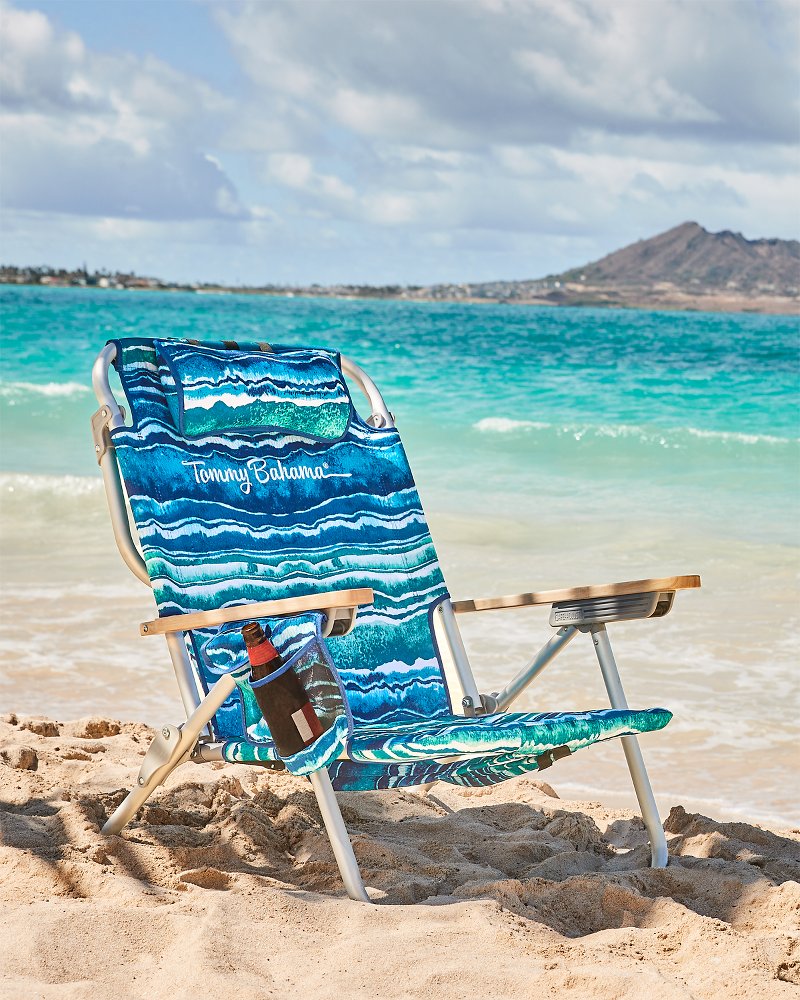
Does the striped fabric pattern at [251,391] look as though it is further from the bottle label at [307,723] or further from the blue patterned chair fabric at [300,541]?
the bottle label at [307,723]

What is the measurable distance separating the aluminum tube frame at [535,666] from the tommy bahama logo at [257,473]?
810mm

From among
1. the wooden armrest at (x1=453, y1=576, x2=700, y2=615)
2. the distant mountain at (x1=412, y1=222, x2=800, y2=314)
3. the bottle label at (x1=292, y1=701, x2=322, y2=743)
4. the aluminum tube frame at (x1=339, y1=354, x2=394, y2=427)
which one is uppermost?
the distant mountain at (x1=412, y1=222, x2=800, y2=314)

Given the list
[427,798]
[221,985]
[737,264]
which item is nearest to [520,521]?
[427,798]

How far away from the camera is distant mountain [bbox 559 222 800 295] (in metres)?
54.9

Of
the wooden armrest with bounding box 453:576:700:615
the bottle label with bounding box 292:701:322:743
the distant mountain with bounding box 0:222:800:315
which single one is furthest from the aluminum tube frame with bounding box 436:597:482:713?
the distant mountain with bounding box 0:222:800:315

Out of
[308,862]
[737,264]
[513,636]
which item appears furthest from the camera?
[737,264]

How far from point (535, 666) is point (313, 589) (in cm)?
67

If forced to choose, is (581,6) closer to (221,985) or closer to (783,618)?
(783,618)

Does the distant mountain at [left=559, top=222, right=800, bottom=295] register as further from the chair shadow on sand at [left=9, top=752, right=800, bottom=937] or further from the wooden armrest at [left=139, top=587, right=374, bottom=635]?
the wooden armrest at [left=139, top=587, right=374, bottom=635]

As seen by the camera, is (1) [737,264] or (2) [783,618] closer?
(2) [783,618]

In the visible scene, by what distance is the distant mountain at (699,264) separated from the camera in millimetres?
54875

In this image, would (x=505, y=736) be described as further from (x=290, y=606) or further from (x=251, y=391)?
(x=251, y=391)

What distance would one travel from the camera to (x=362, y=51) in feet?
50.3

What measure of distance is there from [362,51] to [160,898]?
14.6 metres
